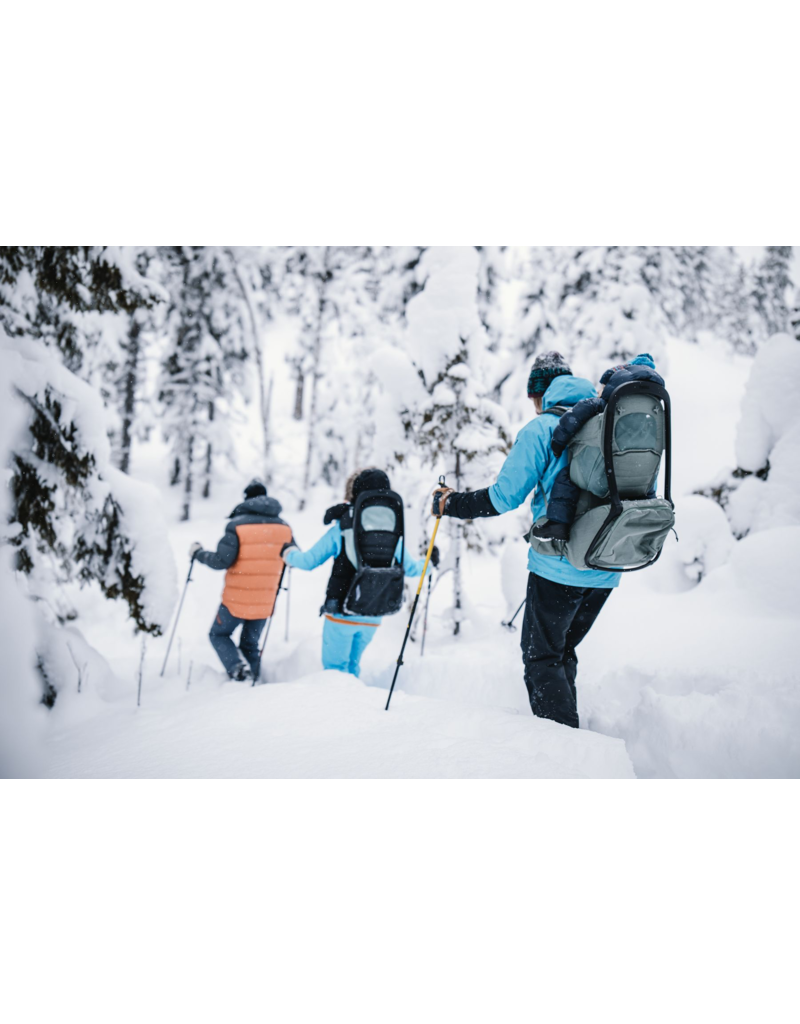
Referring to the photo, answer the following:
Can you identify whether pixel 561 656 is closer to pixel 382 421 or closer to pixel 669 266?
pixel 382 421

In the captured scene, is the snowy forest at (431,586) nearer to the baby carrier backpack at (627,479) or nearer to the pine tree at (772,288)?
the baby carrier backpack at (627,479)

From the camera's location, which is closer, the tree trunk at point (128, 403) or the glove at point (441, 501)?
the glove at point (441, 501)

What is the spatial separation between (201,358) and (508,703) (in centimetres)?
1570

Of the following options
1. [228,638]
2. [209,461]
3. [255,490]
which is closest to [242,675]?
[228,638]

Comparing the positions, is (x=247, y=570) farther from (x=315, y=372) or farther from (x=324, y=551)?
(x=315, y=372)

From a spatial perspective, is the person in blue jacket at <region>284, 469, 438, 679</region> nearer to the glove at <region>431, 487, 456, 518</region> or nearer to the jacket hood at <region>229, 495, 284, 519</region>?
the glove at <region>431, 487, 456, 518</region>

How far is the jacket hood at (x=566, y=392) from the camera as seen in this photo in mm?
3004

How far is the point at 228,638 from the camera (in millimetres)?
5223

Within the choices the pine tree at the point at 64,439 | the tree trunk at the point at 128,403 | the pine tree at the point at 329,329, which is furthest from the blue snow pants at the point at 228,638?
the tree trunk at the point at 128,403

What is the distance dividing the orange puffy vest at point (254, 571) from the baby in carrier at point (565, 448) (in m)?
3.12

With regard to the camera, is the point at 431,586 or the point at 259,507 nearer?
the point at 259,507

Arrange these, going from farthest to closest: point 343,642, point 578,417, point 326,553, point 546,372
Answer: point 343,642
point 326,553
point 546,372
point 578,417

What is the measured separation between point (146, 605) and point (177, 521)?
1390 centimetres

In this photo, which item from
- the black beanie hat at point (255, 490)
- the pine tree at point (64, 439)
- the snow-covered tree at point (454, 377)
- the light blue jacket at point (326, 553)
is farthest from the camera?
the snow-covered tree at point (454, 377)
